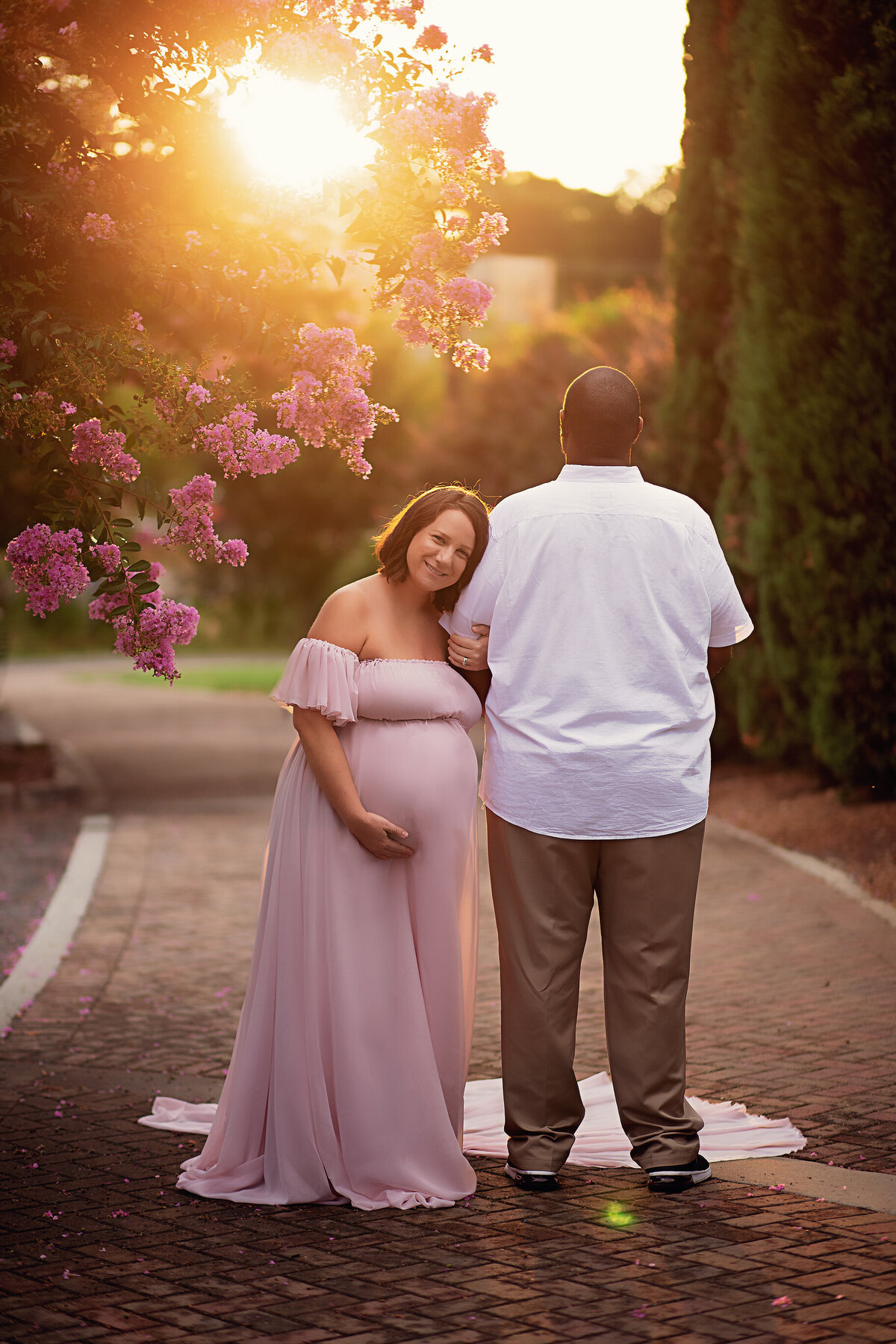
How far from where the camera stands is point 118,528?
16.4 ft

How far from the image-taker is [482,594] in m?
4.53

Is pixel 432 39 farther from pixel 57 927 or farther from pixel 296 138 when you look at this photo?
pixel 57 927

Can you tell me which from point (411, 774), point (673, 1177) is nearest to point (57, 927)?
point (411, 774)

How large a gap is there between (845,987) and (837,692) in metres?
4.67

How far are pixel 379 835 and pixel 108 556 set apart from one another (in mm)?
1218

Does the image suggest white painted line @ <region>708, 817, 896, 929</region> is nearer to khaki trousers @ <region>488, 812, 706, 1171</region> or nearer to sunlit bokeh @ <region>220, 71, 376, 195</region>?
khaki trousers @ <region>488, 812, 706, 1171</region>

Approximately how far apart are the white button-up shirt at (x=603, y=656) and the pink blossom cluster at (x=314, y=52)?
1.57 metres

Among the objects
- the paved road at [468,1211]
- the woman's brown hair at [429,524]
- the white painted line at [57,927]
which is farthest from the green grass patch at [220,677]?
the woman's brown hair at [429,524]

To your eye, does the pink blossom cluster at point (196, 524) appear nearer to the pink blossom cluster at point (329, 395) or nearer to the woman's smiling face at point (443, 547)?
the pink blossom cluster at point (329, 395)

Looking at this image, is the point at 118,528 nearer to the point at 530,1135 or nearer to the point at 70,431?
the point at 70,431

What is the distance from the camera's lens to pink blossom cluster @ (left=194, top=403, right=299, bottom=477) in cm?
493

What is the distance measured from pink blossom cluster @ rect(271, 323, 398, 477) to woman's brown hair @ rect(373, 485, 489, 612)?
17.1 inches

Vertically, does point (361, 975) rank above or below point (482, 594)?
below

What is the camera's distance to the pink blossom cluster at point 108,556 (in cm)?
491
